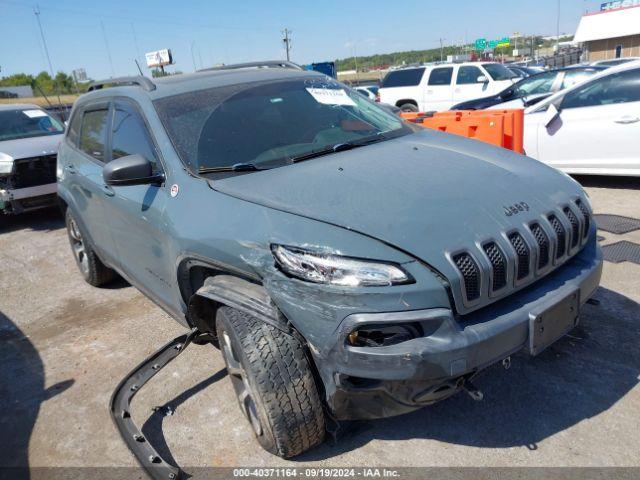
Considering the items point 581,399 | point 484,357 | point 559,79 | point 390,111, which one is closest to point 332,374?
point 484,357

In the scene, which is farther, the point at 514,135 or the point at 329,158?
the point at 514,135

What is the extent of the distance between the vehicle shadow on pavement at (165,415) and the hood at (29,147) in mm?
5623

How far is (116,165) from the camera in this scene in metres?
2.89

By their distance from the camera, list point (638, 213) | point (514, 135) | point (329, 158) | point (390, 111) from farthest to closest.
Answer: point (514, 135)
point (638, 213)
point (390, 111)
point (329, 158)

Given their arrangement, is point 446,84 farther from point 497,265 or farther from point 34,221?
point 497,265

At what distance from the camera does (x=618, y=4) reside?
44188 mm

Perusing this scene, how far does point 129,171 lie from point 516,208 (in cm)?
202

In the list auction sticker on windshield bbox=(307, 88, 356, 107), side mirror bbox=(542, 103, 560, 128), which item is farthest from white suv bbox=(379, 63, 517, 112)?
auction sticker on windshield bbox=(307, 88, 356, 107)

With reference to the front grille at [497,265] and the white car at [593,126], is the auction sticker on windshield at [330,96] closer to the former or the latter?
the front grille at [497,265]

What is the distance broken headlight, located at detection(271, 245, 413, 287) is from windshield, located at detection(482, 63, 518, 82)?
13330mm

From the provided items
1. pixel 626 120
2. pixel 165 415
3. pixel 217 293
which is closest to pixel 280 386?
pixel 217 293

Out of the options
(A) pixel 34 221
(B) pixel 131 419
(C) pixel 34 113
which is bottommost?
(A) pixel 34 221

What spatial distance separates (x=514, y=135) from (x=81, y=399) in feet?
17.7

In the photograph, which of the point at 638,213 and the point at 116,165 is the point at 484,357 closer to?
the point at 116,165
